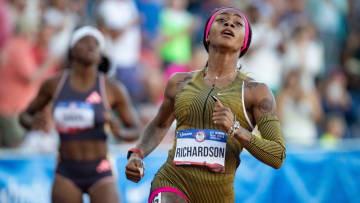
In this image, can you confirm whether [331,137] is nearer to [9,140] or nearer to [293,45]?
[293,45]

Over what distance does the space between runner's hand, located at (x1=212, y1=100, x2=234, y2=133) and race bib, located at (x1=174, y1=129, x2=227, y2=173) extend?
39 centimetres

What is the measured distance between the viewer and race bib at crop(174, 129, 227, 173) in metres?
4.22

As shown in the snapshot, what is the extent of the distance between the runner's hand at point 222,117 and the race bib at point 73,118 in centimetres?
236

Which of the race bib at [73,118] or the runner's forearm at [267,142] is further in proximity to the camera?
the race bib at [73,118]

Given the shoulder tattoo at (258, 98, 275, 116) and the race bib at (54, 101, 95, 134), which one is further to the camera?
the race bib at (54, 101, 95, 134)

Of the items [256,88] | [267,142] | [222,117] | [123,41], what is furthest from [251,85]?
[123,41]

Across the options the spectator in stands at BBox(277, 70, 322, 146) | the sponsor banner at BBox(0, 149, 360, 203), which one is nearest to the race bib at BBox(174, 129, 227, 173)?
the sponsor banner at BBox(0, 149, 360, 203)

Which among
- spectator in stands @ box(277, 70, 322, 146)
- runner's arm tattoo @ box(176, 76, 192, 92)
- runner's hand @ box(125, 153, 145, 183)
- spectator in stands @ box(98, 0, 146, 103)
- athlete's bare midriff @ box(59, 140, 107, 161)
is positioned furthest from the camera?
spectator in stands @ box(277, 70, 322, 146)

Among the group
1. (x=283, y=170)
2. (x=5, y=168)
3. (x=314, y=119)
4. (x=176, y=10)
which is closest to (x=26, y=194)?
(x=5, y=168)

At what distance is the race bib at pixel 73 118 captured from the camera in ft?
19.5

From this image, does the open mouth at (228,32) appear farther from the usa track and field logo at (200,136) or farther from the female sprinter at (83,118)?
the female sprinter at (83,118)

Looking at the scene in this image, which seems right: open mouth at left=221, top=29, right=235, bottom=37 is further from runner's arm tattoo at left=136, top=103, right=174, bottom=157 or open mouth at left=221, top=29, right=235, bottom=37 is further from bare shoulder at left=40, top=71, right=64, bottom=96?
bare shoulder at left=40, top=71, right=64, bottom=96

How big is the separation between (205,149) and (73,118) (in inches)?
84.2

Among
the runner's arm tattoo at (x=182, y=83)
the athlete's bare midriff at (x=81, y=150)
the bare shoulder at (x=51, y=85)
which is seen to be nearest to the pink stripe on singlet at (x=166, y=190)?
the runner's arm tattoo at (x=182, y=83)
